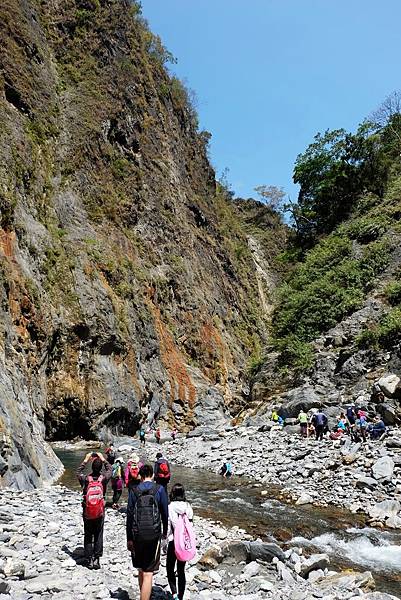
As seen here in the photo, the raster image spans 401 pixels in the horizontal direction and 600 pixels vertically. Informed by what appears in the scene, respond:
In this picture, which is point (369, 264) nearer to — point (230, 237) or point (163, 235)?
point (163, 235)

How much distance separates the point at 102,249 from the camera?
33500 mm

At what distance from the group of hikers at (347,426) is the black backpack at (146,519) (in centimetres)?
1314

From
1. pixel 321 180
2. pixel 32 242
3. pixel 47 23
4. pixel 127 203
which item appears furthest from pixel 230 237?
pixel 32 242

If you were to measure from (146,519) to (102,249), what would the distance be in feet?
96.1

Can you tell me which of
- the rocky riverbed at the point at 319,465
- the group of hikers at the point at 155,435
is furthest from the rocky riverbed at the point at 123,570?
the group of hikers at the point at 155,435

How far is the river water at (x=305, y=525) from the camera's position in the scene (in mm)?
8773

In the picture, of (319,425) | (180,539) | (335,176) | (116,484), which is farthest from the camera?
(335,176)

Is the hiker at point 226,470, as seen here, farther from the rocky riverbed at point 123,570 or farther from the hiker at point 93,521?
the hiker at point 93,521

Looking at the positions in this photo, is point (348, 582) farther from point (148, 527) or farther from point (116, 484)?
point (116, 484)

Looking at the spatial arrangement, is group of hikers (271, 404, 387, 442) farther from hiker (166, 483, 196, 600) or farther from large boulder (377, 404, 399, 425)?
hiker (166, 483, 196, 600)

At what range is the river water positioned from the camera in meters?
8.77

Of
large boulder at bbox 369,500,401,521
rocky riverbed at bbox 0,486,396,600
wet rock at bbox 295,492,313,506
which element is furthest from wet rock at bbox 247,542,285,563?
wet rock at bbox 295,492,313,506

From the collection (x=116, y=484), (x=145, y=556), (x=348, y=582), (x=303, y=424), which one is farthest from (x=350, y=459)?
(x=145, y=556)

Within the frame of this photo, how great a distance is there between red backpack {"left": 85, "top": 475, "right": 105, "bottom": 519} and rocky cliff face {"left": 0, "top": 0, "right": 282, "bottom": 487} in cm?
523
